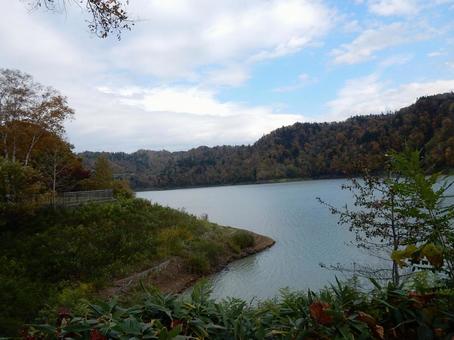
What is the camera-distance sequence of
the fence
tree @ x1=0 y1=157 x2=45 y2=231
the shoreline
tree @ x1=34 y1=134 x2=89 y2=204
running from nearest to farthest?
the shoreline
tree @ x1=0 y1=157 x2=45 y2=231
the fence
tree @ x1=34 y1=134 x2=89 y2=204

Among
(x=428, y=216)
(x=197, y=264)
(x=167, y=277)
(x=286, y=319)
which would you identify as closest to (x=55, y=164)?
(x=197, y=264)

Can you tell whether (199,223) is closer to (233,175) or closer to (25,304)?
(25,304)

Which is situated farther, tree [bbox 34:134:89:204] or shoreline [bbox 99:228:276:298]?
tree [bbox 34:134:89:204]

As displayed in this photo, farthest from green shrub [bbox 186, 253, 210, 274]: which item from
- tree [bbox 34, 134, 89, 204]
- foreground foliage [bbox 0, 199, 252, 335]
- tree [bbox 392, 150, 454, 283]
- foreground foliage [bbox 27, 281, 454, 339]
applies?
tree [bbox 392, 150, 454, 283]

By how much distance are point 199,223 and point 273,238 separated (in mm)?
5487

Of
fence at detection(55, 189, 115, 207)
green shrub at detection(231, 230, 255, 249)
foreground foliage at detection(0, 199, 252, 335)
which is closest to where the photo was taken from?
Answer: foreground foliage at detection(0, 199, 252, 335)

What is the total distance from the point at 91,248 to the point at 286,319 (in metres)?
19.8

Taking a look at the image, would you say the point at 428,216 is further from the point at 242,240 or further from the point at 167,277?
the point at 242,240

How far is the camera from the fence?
1110 inches

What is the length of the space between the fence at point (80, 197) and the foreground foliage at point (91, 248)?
167cm

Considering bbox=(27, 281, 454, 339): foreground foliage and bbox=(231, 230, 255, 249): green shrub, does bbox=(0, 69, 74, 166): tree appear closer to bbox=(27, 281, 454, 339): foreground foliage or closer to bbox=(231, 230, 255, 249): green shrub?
bbox=(231, 230, 255, 249): green shrub

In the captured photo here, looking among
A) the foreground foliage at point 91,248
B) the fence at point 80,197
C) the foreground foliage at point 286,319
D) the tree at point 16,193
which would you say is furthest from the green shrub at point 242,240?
the foreground foliage at point 286,319

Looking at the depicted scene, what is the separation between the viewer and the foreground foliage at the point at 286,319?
7.90 feet

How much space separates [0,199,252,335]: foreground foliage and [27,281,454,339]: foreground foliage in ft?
33.8
